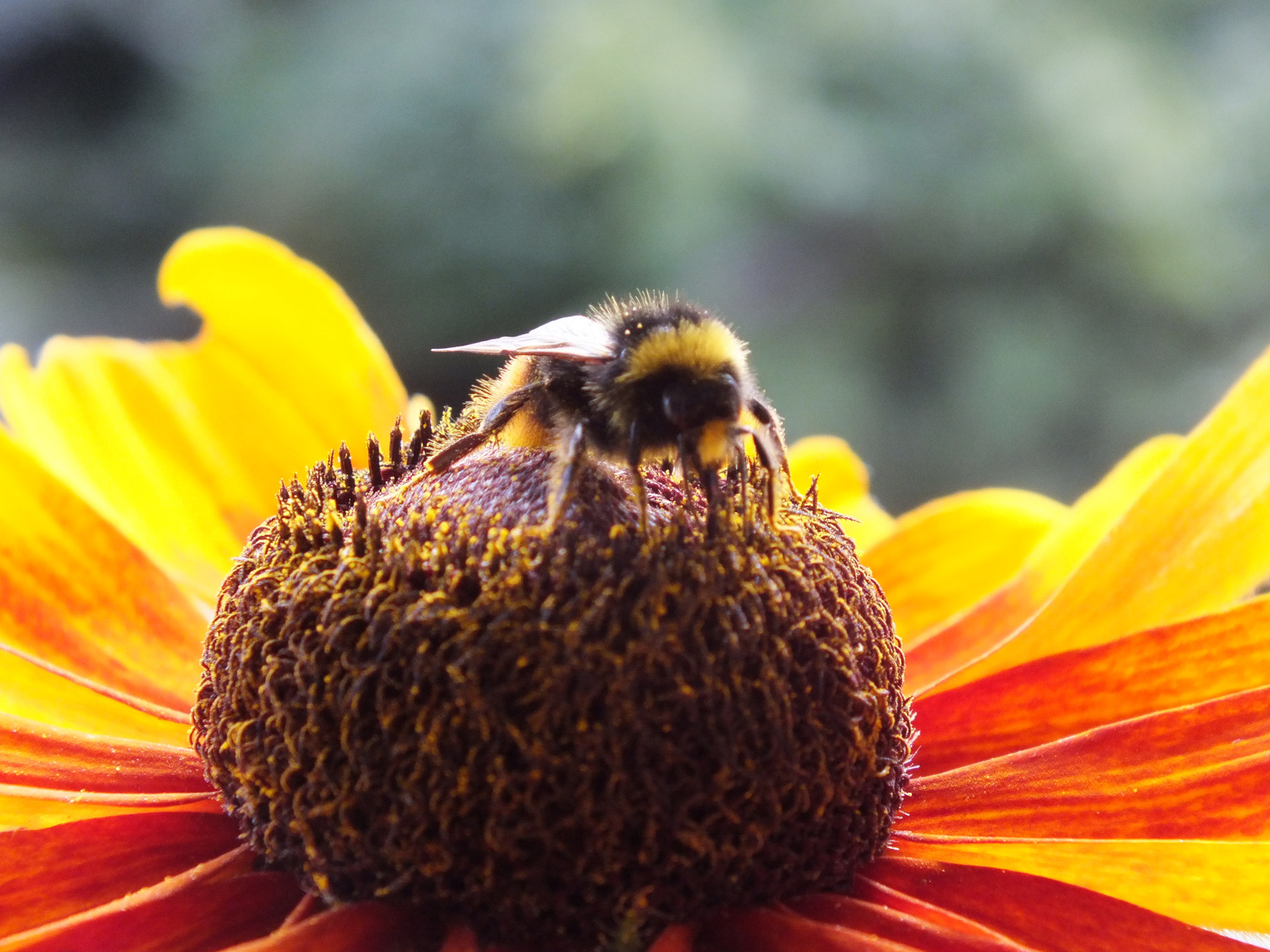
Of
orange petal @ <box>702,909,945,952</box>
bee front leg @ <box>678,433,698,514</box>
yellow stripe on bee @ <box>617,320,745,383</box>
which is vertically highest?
yellow stripe on bee @ <box>617,320,745,383</box>

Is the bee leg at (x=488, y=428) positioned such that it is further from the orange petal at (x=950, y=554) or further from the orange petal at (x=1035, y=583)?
the orange petal at (x=950, y=554)

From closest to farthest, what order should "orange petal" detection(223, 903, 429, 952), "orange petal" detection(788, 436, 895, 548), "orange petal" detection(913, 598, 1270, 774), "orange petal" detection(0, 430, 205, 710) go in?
1. "orange petal" detection(223, 903, 429, 952)
2. "orange petal" detection(913, 598, 1270, 774)
3. "orange petal" detection(0, 430, 205, 710)
4. "orange petal" detection(788, 436, 895, 548)

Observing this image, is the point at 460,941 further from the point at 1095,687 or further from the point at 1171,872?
the point at 1095,687

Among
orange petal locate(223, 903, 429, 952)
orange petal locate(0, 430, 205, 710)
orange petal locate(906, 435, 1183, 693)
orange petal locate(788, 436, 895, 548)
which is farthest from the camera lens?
orange petal locate(788, 436, 895, 548)

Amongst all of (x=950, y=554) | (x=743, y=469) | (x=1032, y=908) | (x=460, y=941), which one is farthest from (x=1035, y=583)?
(x=460, y=941)

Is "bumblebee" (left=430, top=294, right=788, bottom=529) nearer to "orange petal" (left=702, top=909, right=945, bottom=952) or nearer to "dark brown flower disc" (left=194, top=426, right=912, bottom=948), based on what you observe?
"dark brown flower disc" (left=194, top=426, right=912, bottom=948)

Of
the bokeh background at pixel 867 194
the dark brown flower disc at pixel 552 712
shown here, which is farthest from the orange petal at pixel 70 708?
the bokeh background at pixel 867 194

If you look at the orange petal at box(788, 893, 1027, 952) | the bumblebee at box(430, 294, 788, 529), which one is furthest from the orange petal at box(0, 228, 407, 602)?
the orange petal at box(788, 893, 1027, 952)

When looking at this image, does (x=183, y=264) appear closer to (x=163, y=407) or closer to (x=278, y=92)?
(x=163, y=407)
